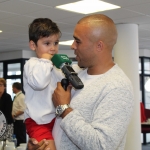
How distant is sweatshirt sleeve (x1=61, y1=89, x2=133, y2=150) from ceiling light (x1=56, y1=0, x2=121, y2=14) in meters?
3.69

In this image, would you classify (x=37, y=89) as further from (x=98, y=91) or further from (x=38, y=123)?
(x=98, y=91)

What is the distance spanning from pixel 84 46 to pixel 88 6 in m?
3.80

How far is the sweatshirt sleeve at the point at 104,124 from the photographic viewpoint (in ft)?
4.97

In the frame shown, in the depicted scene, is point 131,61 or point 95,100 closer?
point 95,100

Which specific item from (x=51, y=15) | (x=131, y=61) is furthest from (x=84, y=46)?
(x=131, y=61)

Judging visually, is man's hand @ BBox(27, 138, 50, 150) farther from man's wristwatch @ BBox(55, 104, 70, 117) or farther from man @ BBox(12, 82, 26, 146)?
man @ BBox(12, 82, 26, 146)

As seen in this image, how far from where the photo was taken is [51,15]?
586 cm

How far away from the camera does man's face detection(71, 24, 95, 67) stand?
1.67m

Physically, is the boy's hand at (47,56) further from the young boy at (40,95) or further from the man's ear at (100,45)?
the man's ear at (100,45)

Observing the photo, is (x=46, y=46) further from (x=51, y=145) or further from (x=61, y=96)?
(x=51, y=145)

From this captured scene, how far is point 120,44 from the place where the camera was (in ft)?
21.9

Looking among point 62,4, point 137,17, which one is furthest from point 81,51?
point 137,17

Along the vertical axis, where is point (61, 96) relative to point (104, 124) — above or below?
above

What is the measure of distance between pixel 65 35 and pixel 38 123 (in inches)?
250
